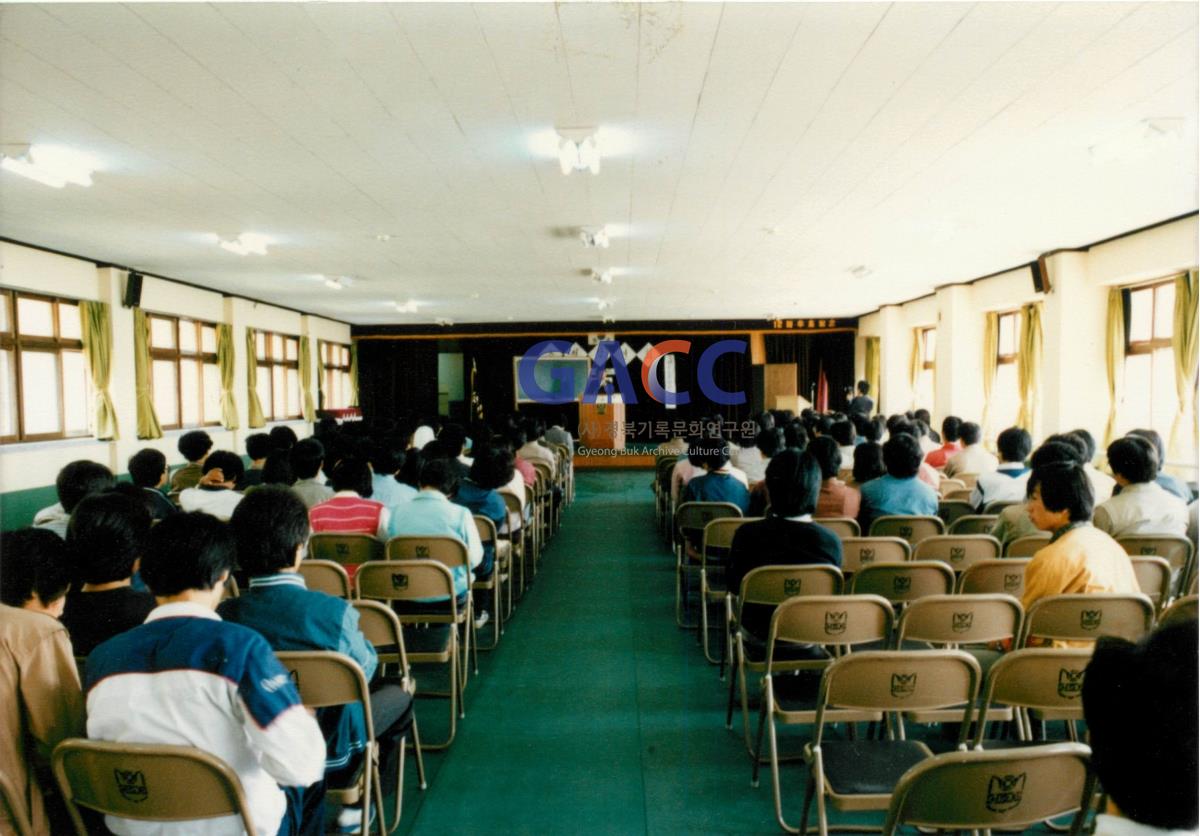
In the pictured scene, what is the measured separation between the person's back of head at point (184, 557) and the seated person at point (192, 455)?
394cm

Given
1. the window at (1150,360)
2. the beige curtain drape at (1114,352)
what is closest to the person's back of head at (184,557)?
the window at (1150,360)

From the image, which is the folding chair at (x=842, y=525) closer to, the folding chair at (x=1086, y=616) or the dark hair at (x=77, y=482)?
the folding chair at (x=1086, y=616)

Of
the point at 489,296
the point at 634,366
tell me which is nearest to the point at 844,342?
the point at 634,366

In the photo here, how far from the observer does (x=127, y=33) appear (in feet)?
9.25

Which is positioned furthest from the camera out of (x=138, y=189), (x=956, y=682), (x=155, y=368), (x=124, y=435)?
(x=155, y=368)

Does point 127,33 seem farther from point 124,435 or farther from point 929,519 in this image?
point 124,435

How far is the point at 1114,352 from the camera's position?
7.67 meters

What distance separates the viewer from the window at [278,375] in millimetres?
12773

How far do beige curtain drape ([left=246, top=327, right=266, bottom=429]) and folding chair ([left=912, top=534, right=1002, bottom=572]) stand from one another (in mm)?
10994

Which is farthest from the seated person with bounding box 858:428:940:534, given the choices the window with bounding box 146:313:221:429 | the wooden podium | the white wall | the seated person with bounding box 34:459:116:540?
the wooden podium

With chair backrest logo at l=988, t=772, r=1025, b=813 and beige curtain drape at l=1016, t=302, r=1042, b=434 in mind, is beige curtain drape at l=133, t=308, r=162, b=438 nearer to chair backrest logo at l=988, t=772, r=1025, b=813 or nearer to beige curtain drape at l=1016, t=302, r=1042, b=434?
chair backrest logo at l=988, t=772, r=1025, b=813

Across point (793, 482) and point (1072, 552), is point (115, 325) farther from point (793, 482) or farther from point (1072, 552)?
point (1072, 552)

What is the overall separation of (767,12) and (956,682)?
2413mm

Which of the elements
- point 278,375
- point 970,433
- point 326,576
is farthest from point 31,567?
point 278,375
